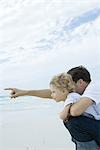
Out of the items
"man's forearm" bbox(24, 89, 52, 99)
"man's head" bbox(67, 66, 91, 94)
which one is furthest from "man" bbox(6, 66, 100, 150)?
"man's forearm" bbox(24, 89, 52, 99)

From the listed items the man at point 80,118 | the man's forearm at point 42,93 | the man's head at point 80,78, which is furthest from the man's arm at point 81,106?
the man's forearm at point 42,93

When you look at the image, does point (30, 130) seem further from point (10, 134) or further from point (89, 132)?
point (89, 132)

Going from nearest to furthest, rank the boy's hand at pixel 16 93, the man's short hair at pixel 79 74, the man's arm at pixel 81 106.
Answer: the man's arm at pixel 81 106
the man's short hair at pixel 79 74
the boy's hand at pixel 16 93

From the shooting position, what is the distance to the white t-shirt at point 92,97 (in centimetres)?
106

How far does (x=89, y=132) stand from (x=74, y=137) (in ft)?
0.17

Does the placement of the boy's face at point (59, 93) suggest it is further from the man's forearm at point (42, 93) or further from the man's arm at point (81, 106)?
the man's forearm at point (42, 93)

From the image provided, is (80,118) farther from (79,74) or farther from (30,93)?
(30,93)

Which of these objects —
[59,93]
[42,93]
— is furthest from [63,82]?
[42,93]

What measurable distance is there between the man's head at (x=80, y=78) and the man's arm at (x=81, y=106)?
11 cm

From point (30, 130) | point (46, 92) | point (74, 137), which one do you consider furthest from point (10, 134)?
point (74, 137)

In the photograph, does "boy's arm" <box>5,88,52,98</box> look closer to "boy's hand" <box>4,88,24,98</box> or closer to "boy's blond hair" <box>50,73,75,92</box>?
"boy's hand" <box>4,88,24,98</box>

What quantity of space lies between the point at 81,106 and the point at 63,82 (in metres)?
0.10

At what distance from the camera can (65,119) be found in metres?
1.08

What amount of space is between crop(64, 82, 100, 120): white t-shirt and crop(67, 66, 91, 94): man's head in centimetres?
6
